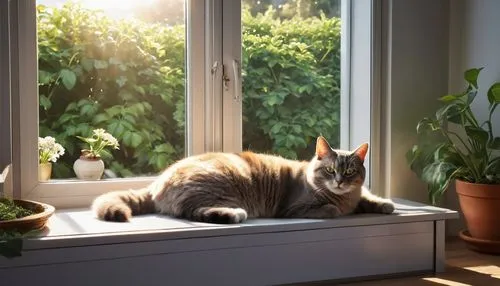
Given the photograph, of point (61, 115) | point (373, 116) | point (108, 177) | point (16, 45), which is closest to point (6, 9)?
point (16, 45)

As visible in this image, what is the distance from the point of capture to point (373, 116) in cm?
302

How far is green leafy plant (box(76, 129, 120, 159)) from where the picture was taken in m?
2.65

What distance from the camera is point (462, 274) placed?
247 centimetres

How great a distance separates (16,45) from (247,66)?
1.01 meters

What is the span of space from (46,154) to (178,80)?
65cm

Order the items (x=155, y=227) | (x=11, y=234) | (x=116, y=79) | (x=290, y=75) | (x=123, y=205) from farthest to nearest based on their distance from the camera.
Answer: (x=290, y=75) < (x=116, y=79) < (x=123, y=205) < (x=155, y=227) < (x=11, y=234)

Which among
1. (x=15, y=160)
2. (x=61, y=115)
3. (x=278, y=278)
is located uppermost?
(x=61, y=115)

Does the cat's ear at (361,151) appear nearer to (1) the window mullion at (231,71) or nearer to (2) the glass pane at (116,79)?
(1) the window mullion at (231,71)

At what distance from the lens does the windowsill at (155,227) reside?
2.01 metres

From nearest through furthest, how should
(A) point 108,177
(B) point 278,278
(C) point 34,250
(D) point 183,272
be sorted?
(C) point 34,250
(D) point 183,272
(B) point 278,278
(A) point 108,177

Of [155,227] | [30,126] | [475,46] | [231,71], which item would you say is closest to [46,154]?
[30,126]

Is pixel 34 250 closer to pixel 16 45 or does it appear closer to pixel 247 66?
pixel 16 45

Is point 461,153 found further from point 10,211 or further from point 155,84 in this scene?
point 10,211

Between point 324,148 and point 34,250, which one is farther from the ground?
point 324,148
